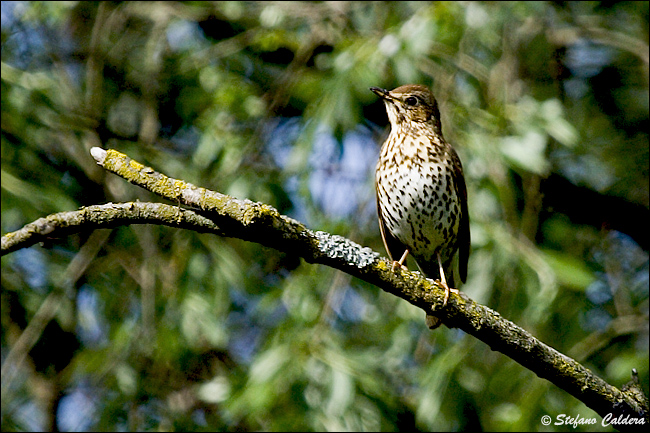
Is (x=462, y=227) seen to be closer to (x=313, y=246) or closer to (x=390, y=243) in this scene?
(x=390, y=243)

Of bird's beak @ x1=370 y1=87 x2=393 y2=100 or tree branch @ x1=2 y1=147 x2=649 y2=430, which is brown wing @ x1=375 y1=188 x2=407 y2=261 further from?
tree branch @ x1=2 y1=147 x2=649 y2=430

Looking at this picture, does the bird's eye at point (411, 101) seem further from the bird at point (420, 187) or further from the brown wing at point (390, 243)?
the brown wing at point (390, 243)

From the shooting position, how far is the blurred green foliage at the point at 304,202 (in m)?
5.04

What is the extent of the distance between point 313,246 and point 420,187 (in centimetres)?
209

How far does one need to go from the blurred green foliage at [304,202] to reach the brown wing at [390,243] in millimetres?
240

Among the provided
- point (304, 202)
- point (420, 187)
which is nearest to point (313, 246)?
point (420, 187)

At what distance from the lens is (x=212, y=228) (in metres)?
2.63

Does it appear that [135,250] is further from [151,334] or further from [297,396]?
[297,396]

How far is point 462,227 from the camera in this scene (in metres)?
5.04

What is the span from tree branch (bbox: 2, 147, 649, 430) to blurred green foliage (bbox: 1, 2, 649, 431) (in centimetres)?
179

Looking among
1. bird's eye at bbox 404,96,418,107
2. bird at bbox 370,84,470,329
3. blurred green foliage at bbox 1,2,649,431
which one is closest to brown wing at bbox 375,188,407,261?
bird at bbox 370,84,470,329

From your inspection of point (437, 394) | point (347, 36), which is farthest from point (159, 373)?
point (347, 36)

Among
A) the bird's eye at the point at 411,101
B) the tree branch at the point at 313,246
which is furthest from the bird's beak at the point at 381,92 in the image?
the tree branch at the point at 313,246

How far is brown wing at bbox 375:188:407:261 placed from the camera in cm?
514
